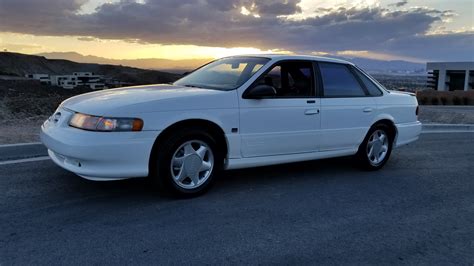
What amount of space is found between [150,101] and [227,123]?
2.97 feet

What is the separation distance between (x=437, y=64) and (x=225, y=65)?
57343 millimetres

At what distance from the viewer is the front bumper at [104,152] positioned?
4.22 metres

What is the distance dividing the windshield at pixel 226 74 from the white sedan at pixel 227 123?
0.7 inches

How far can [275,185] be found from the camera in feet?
18.1

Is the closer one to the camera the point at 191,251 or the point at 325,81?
the point at 191,251

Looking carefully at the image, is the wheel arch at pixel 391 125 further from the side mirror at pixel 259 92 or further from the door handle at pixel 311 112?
the side mirror at pixel 259 92

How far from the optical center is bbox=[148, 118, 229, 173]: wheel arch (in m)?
4.55

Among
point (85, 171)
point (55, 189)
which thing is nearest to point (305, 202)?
point (85, 171)

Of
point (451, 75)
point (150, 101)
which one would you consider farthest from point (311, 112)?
point (451, 75)

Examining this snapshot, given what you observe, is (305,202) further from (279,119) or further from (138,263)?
(138,263)

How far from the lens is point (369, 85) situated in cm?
648

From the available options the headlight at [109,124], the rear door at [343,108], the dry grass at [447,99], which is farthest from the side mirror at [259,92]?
the dry grass at [447,99]

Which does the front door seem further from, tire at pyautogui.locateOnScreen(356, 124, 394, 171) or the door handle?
tire at pyautogui.locateOnScreen(356, 124, 394, 171)

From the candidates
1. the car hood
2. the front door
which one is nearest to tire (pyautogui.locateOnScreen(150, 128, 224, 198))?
the car hood
